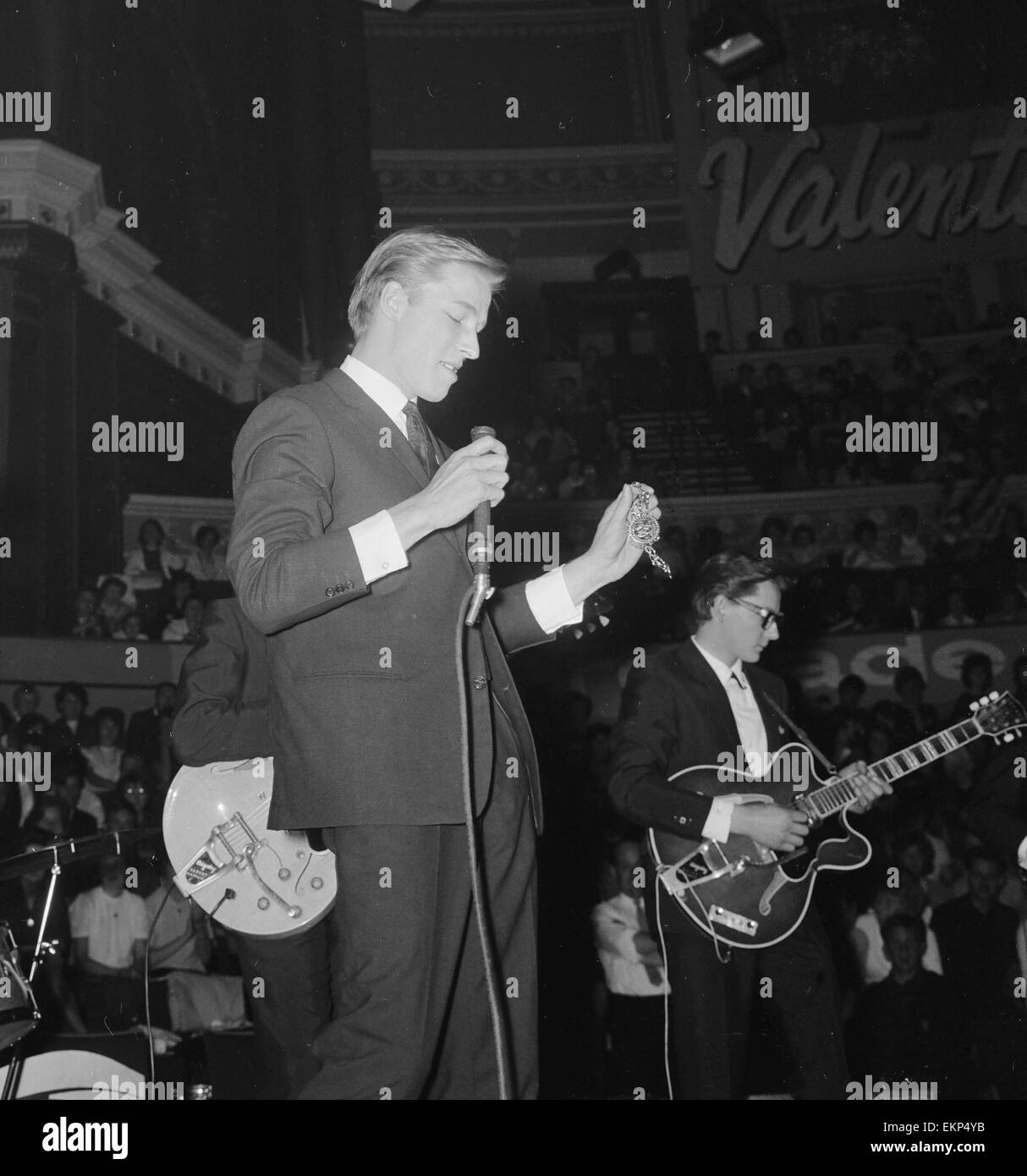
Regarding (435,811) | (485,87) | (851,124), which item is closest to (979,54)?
(851,124)

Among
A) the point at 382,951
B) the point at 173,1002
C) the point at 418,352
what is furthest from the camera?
the point at 173,1002

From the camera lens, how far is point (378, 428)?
2.03 meters

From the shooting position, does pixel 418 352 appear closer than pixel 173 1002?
Yes

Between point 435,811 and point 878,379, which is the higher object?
point 878,379

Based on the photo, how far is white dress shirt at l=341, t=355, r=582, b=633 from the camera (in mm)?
1762

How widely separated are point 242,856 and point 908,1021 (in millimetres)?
2763

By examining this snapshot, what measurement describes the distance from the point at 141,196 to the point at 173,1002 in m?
5.39

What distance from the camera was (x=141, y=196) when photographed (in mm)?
7754

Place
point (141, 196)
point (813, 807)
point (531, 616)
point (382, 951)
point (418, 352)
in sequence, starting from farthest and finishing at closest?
point (141, 196), point (813, 807), point (531, 616), point (418, 352), point (382, 951)

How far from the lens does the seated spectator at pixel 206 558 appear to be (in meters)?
7.70

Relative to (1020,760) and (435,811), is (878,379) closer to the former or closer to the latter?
(1020,760)

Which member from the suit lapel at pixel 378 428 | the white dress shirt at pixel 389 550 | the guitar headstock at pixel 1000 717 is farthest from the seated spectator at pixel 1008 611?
the suit lapel at pixel 378 428

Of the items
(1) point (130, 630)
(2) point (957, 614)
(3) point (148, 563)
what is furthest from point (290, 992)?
(2) point (957, 614)
